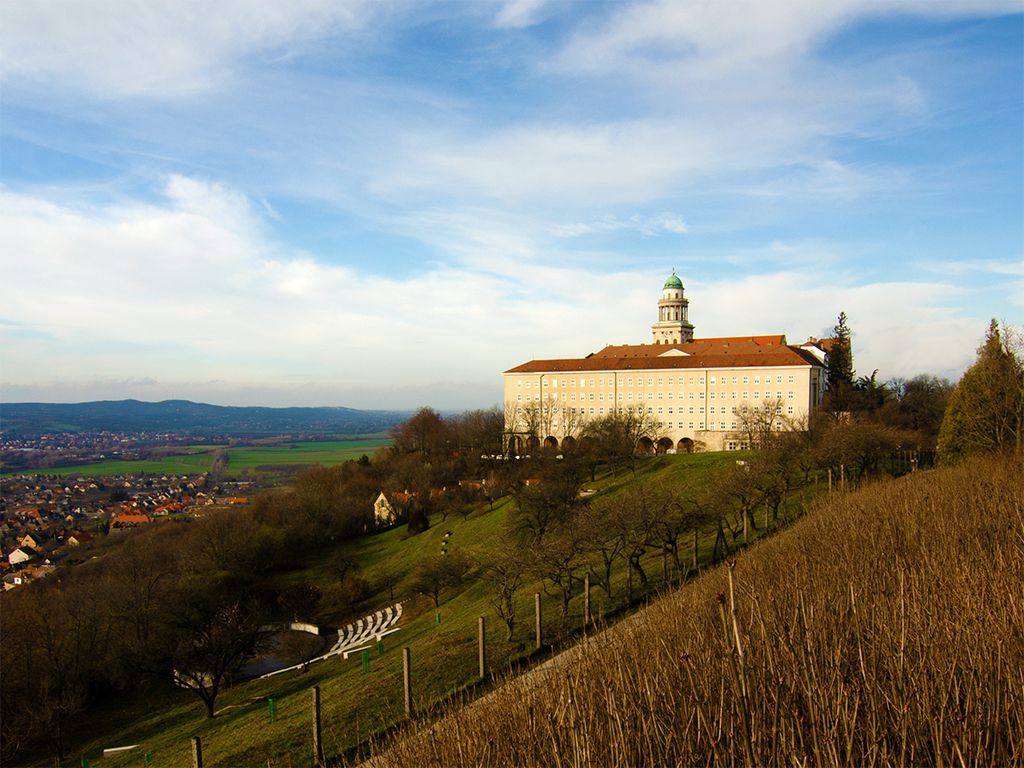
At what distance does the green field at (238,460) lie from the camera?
11156cm

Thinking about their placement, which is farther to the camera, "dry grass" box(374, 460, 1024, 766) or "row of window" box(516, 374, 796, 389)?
"row of window" box(516, 374, 796, 389)

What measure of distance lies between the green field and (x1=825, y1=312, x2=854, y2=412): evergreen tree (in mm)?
68919

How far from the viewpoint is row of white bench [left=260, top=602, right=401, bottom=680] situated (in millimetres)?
29703

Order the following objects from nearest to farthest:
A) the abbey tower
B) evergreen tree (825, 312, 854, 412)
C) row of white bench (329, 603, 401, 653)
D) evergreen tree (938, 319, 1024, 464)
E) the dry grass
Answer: the dry grass
evergreen tree (938, 319, 1024, 464)
row of white bench (329, 603, 401, 653)
evergreen tree (825, 312, 854, 412)
the abbey tower

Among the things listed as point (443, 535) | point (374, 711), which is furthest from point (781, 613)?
point (443, 535)

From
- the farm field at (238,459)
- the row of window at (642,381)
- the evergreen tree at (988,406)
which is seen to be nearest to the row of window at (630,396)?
the row of window at (642,381)

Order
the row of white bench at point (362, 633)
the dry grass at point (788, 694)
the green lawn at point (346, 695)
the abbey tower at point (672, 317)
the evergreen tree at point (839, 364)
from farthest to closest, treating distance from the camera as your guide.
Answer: the abbey tower at point (672, 317), the evergreen tree at point (839, 364), the row of white bench at point (362, 633), the green lawn at point (346, 695), the dry grass at point (788, 694)

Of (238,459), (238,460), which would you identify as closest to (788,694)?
(238,460)

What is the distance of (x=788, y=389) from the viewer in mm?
73000

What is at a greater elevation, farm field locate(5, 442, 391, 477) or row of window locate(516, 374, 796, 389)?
row of window locate(516, 374, 796, 389)

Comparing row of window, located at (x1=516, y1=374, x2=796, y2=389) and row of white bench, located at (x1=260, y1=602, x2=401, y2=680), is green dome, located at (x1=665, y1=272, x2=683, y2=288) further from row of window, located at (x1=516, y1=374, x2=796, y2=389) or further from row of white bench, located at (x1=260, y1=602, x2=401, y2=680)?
row of white bench, located at (x1=260, y1=602, x2=401, y2=680)

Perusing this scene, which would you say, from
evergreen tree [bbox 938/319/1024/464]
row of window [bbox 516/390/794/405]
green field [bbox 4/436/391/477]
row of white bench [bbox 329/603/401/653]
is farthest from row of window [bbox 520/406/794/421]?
row of white bench [bbox 329/603/401/653]

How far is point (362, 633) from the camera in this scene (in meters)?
34.2

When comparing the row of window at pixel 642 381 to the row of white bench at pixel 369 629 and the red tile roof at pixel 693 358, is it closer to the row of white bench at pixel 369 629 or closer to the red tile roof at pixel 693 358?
the red tile roof at pixel 693 358
